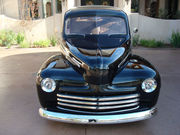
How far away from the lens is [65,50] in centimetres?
355

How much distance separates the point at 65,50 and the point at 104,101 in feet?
4.48

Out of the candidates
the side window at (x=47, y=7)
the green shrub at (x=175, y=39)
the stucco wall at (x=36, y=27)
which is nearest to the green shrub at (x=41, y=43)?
the stucco wall at (x=36, y=27)

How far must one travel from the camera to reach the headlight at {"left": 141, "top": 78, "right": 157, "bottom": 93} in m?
2.75

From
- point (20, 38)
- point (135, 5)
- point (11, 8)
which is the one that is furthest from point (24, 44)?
point (135, 5)

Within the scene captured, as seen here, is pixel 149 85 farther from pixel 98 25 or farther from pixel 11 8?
pixel 11 8

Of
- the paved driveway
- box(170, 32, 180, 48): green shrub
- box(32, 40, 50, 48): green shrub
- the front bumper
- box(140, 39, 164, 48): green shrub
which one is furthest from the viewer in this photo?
box(32, 40, 50, 48): green shrub

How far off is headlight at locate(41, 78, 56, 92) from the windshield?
5.01 ft

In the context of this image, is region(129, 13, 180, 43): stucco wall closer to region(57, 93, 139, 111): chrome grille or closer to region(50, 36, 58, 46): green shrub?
region(50, 36, 58, 46): green shrub

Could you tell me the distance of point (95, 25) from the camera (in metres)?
3.93

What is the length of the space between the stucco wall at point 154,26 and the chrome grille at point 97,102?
24.4ft

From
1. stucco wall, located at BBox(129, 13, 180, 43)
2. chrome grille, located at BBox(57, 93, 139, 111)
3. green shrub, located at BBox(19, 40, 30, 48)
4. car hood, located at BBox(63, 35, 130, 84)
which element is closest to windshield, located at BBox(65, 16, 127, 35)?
car hood, located at BBox(63, 35, 130, 84)

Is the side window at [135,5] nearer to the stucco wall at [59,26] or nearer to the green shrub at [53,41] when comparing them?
the stucco wall at [59,26]

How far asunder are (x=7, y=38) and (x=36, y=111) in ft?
22.2

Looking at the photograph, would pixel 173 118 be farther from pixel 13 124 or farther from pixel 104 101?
pixel 13 124
